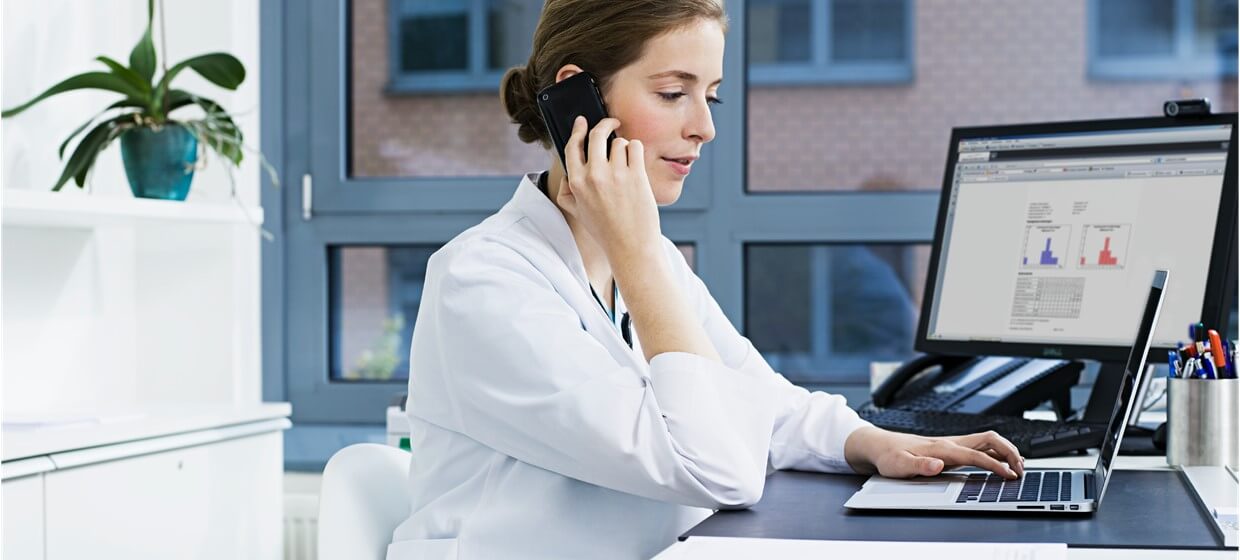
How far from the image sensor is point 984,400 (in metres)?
1.85

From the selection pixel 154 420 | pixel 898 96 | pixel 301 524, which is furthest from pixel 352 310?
pixel 898 96

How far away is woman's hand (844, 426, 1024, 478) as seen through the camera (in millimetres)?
1343

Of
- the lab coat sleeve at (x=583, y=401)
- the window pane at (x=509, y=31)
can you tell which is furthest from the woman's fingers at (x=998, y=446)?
the window pane at (x=509, y=31)

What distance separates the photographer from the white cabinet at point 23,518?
1664 mm

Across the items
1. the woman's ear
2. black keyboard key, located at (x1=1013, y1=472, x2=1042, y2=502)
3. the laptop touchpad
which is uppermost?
the woman's ear

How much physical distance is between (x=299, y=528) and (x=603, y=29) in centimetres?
148

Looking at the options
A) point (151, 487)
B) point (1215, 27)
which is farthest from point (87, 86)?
point (1215, 27)

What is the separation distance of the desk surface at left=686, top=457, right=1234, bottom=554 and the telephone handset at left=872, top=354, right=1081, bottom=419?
530 mm

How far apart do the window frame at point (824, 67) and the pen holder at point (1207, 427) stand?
126cm

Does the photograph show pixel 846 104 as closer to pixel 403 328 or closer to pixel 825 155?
pixel 825 155

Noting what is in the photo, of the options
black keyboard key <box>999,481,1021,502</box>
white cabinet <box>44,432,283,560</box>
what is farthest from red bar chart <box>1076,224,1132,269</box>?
white cabinet <box>44,432,283,560</box>

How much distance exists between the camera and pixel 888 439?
4.66 ft

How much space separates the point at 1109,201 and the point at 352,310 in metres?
1.71

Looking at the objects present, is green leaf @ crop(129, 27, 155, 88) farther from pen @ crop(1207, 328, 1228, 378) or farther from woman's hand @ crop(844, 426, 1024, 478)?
pen @ crop(1207, 328, 1228, 378)
